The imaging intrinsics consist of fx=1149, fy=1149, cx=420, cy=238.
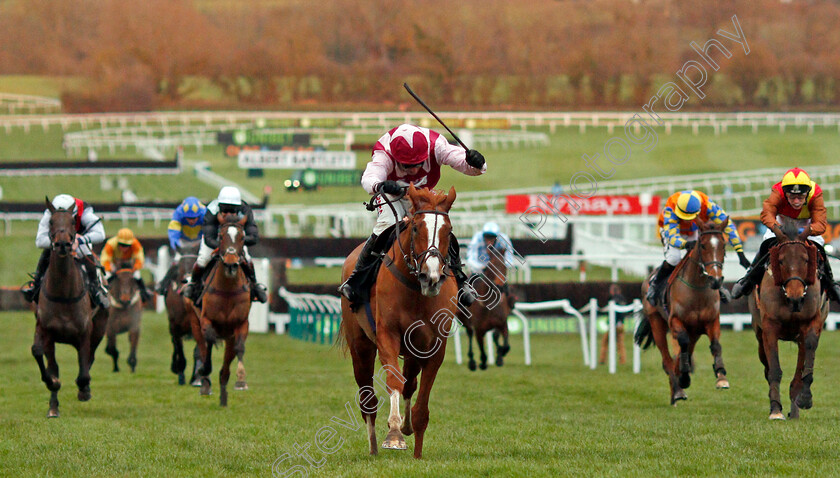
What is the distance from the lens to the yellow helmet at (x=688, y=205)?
10.6 meters

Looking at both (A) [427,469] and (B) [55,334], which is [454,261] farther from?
(B) [55,334]

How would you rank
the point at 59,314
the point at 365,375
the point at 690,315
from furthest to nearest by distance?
the point at 690,315 < the point at 59,314 < the point at 365,375

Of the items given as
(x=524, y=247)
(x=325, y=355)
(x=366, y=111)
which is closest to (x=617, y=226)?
(x=524, y=247)

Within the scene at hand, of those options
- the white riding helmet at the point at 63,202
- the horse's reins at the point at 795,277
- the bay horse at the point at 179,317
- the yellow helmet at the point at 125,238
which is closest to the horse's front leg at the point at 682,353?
the horse's reins at the point at 795,277

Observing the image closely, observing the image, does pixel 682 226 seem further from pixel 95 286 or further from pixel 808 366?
pixel 95 286

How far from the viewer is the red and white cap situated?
752 cm

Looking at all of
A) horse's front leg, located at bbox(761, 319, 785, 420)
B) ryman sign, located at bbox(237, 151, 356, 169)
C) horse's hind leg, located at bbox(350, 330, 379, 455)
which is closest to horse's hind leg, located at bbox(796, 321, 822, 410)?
horse's front leg, located at bbox(761, 319, 785, 420)

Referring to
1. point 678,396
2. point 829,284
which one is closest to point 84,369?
point 678,396

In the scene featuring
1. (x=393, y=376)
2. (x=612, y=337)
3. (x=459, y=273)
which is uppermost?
(x=459, y=273)

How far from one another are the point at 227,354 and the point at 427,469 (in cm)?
502

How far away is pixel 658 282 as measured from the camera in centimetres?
1162

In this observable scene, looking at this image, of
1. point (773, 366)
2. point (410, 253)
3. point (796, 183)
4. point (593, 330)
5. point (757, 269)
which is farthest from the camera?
point (593, 330)

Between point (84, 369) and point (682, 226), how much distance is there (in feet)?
19.2

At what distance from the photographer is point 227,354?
36.8 feet
